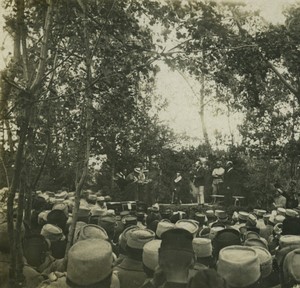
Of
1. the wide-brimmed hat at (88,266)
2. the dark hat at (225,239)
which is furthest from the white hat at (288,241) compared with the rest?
→ the wide-brimmed hat at (88,266)

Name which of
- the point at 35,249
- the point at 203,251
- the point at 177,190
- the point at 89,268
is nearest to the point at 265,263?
the point at 203,251

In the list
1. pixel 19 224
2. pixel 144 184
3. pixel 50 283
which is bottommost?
pixel 50 283

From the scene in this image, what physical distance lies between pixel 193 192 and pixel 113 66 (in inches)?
568

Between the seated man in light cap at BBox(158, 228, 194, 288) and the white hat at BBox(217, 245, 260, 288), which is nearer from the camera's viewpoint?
the seated man in light cap at BBox(158, 228, 194, 288)

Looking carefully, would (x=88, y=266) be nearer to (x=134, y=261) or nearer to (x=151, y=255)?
(x=151, y=255)

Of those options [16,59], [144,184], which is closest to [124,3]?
[16,59]

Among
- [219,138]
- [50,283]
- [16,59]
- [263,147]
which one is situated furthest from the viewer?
[219,138]

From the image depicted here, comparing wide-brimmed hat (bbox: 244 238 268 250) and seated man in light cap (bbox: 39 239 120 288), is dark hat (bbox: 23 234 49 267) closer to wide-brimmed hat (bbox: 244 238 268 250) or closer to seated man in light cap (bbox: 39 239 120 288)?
seated man in light cap (bbox: 39 239 120 288)

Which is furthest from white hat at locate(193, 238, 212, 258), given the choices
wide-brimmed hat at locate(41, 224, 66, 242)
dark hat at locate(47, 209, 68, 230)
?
dark hat at locate(47, 209, 68, 230)

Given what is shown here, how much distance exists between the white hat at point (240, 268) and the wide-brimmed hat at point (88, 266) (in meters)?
1.35

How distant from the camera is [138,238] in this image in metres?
6.67

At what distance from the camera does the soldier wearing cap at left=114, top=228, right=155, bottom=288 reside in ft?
19.2

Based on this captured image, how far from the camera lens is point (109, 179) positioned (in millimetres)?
21938

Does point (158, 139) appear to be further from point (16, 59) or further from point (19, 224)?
point (19, 224)
